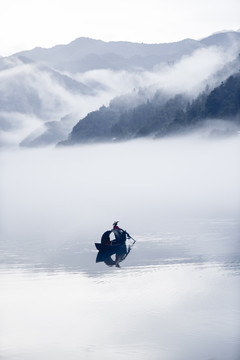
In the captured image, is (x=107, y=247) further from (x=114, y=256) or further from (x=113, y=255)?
(x=114, y=256)

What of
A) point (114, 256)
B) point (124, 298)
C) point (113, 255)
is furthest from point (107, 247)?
point (124, 298)

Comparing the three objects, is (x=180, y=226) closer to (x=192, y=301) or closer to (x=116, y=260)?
(x=116, y=260)

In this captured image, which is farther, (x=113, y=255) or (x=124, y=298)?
(x=113, y=255)

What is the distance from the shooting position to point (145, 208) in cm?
14838

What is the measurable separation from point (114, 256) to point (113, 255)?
0.76 feet

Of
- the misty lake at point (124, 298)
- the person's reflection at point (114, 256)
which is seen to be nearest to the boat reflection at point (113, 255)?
the person's reflection at point (114, 256)

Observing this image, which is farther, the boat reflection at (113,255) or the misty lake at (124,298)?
the boat reflection at (113,255)

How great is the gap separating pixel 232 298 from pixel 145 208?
100271mm

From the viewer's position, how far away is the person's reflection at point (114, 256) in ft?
219

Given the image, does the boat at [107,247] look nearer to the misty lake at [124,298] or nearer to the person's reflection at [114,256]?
the person's reflection at [114,256]

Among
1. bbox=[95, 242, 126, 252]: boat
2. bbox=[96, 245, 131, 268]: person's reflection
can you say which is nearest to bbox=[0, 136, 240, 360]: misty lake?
bbox=[96, 245, 131, 268]: person's reflection

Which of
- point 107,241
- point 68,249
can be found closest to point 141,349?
point 107,241

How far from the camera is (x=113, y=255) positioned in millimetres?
71125

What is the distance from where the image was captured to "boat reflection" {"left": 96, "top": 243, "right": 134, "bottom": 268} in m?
66.9
